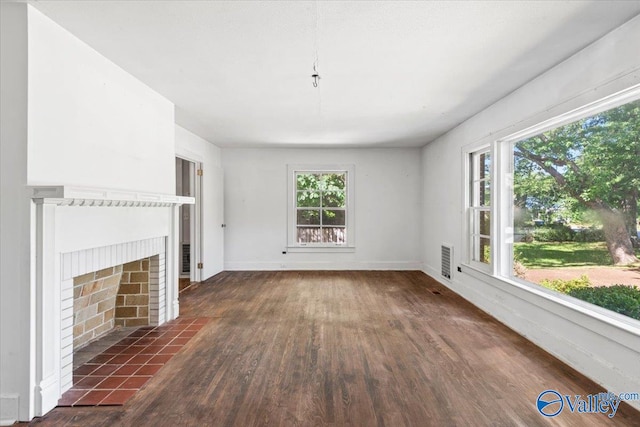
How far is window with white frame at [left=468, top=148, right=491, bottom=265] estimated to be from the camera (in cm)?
418

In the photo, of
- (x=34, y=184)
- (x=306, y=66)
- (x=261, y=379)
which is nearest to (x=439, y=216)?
(x=306, y=66)

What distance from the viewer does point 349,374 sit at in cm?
251

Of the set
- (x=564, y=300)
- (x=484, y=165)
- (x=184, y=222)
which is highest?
(x=484, y=165)

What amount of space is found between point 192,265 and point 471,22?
514 centimetres

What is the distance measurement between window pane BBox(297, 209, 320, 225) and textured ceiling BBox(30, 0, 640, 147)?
9.46ft

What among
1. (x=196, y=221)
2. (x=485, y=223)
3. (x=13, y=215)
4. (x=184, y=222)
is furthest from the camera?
(x=184, y=222)

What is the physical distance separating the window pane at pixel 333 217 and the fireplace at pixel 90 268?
11.2 ft

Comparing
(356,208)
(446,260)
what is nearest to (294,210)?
(356,208)

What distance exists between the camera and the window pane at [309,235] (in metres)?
6.72

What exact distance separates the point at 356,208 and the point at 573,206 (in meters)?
4.08

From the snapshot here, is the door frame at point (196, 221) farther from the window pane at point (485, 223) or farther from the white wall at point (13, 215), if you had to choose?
the window pane at point (485, 223)

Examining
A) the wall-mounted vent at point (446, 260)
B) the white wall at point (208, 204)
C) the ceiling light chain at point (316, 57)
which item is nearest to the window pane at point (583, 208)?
the wall-mounted vent at point (446, 260)

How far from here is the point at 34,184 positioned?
1.98 m

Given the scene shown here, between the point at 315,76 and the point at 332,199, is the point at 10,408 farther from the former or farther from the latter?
the point at 332,199
